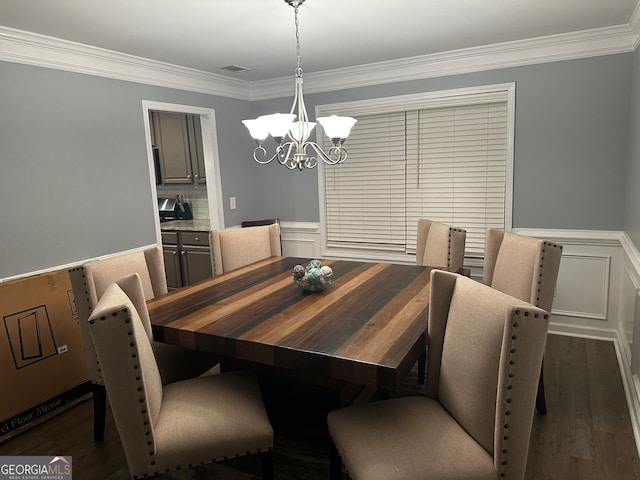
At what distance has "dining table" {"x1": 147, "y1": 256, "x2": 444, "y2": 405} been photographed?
1.57m

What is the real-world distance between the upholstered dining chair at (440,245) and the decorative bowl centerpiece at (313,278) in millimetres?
1066

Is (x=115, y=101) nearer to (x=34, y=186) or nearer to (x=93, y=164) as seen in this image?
(x=93, y=164)

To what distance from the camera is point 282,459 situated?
85.5 inches

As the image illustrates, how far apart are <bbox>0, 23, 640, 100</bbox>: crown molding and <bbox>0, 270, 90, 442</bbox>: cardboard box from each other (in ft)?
4.72

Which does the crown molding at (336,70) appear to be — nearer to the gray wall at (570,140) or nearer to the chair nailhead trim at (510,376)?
the gray wall at (570,140)

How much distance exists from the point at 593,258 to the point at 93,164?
387 centimetres

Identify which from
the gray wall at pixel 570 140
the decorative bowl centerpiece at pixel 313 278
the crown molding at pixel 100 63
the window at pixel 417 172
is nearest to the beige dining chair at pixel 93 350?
the decorative bowl centerpiece at pixel 313 278

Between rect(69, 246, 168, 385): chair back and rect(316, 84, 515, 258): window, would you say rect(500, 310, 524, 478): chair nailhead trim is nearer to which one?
rect(69, 246, 168, 385): chair back

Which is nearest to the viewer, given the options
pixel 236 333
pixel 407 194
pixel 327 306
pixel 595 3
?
pixel 236 333

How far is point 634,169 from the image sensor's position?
2861mm

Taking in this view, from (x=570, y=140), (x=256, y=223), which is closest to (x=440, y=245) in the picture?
(x=570, y=140)

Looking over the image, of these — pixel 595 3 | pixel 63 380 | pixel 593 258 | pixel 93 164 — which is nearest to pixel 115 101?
pixel 93 164

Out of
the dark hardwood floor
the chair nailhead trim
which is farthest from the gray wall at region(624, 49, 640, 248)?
the chair nailhead trim

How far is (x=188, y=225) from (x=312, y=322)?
11.1 feet
